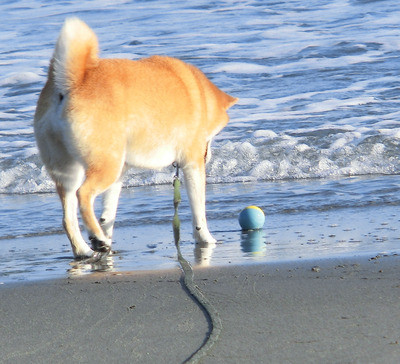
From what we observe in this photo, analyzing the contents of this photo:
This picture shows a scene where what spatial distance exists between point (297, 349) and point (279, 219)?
149 inches

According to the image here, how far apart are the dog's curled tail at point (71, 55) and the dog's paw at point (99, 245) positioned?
96 centimetres

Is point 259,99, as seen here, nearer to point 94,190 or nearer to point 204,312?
point 94,190

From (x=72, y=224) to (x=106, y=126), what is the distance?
77 centimetres

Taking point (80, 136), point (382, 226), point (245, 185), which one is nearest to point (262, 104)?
point (245, 185)

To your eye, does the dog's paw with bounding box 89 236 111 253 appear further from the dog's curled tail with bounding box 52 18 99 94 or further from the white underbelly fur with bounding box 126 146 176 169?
the dog's curled tail with bounding box 52 18 99 94

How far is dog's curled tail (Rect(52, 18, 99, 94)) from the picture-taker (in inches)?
193

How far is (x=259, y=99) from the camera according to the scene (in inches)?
560

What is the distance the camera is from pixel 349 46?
59.0 ft

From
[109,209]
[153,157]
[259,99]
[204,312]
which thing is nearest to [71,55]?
[153,157]

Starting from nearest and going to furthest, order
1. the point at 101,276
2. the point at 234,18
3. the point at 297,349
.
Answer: the point at 297,349, the point at 101,276, the point at 234,18

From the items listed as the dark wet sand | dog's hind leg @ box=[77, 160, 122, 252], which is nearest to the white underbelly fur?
dog's hind leg @ box=[77, 160, 122, 252]

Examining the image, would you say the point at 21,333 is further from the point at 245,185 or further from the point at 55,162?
the point at 245,185

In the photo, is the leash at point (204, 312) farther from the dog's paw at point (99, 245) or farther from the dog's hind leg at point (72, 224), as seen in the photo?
the dog's hind leg at point (72, 224)

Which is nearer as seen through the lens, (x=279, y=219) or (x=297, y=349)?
(x=297, y=349)
